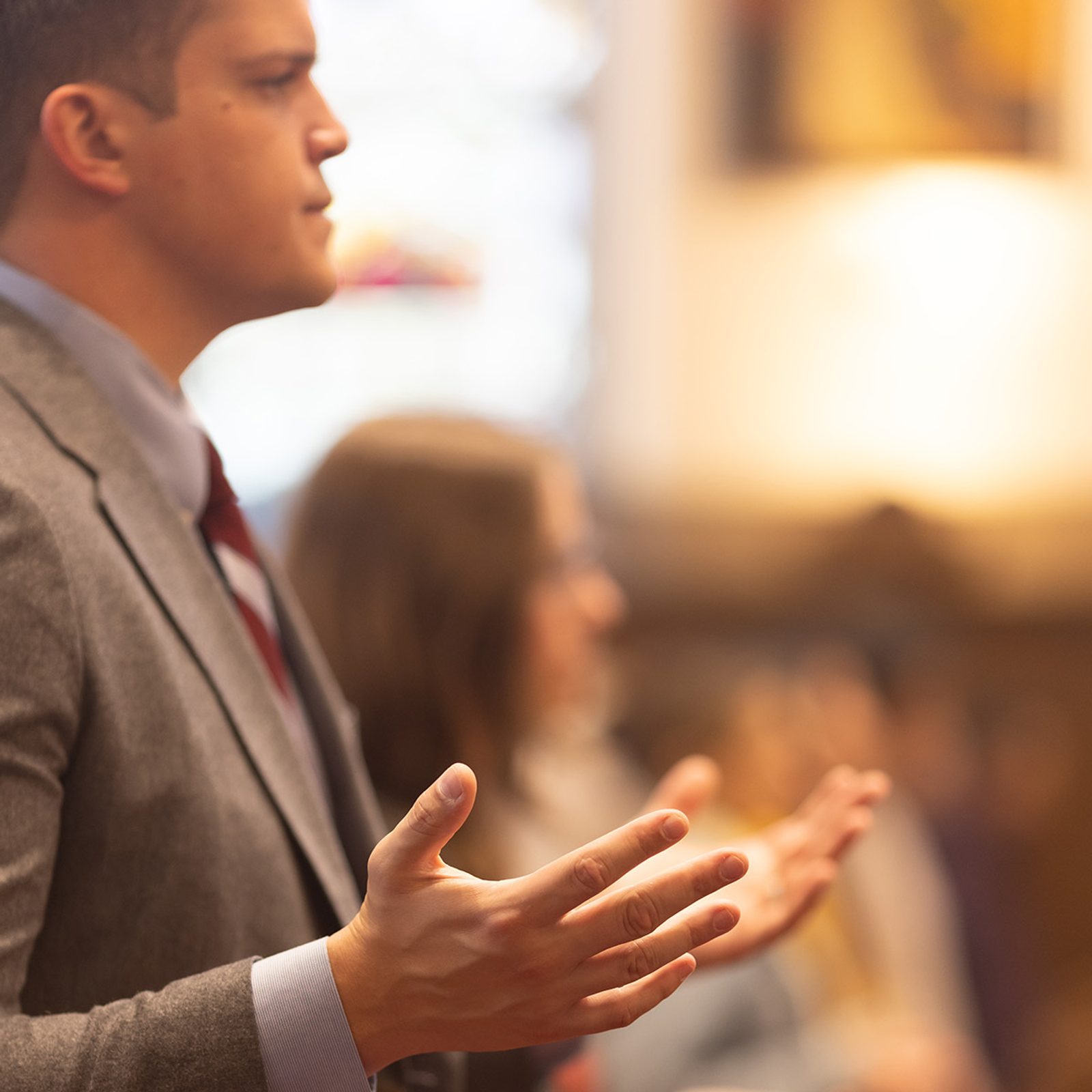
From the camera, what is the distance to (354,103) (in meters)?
5.25

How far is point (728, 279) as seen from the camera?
5.20m

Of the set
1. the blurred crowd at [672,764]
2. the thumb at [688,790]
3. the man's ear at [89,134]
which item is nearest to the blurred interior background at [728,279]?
the blurred crowd at [672,764]

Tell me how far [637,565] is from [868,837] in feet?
6.44

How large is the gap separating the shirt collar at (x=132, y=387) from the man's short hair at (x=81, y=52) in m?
0.11

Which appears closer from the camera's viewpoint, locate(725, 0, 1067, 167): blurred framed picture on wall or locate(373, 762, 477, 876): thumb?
locate(373, 762, 477, 876): thumb

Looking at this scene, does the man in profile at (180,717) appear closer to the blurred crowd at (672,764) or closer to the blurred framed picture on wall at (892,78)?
the blurred crowd at (672,764)

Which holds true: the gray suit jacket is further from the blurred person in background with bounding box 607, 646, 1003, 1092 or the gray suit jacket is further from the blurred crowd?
the blurred person in background with bounding box 607, 646, 1003, 1092

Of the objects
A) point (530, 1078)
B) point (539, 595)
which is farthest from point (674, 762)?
point (530, 1078)

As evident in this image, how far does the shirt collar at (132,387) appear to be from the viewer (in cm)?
116

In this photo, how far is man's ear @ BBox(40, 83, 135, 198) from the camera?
1126 millimetres

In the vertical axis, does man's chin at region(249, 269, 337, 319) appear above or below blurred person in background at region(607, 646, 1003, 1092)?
above

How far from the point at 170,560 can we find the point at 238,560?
0.65 feet

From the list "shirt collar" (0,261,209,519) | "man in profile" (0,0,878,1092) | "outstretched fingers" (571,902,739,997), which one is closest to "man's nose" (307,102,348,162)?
"man in profile" (0,0,878,1092)

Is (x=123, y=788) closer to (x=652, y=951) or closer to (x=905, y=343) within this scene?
(x=652, y=951)
